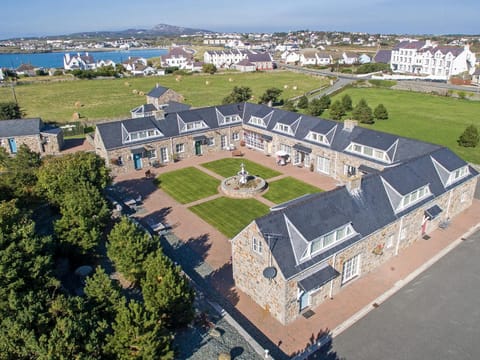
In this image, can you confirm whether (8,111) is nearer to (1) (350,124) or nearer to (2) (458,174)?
(1) (350,124)

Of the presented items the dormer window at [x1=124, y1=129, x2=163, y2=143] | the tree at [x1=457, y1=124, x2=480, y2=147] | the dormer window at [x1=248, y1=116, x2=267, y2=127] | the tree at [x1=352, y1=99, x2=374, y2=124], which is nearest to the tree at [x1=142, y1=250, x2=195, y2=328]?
the dormer window at [x1=124, y1=129, x2=163, y2=143]

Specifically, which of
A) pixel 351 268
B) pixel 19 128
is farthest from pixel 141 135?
pixel 351 268

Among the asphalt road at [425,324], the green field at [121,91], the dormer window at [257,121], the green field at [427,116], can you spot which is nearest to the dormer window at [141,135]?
the dormer window at [257,121]

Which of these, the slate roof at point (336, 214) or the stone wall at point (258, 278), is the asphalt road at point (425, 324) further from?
the slate roof at point (336, 214)

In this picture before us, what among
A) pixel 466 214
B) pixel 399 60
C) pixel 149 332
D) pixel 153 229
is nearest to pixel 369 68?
pixel 399 60

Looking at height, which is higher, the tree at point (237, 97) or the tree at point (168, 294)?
the tree at point (237, 97)

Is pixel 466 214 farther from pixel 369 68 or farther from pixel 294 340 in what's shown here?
pixel 369 68
